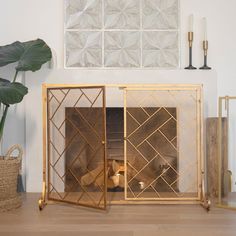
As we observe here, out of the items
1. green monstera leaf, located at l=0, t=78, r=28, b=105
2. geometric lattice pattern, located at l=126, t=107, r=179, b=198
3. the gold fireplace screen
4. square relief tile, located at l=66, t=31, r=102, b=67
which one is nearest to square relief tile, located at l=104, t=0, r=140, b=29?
square relief tile, located at l=66, t=31, r=102, b=67

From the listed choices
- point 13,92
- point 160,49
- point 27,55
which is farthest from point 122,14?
point 13,92

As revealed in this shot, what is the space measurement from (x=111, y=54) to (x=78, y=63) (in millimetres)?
276

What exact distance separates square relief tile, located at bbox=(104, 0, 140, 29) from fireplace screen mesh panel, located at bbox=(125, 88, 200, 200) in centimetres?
60

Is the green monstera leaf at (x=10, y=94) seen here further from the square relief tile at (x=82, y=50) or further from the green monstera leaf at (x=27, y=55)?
the square relief tile at (x=82, y=50)

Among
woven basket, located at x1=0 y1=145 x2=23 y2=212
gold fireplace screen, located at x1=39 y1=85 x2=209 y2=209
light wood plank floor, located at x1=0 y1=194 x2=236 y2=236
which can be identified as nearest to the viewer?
light wood plank floor, located at x1=0 y1=194 x2=236 y2=236

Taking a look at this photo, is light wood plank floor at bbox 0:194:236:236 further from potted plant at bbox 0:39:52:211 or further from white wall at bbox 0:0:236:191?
white wall at bbox 0:0:236:191

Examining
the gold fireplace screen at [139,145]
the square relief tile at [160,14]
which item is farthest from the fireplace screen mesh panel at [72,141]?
the square relief tile at [160,14]

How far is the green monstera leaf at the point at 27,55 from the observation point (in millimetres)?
2582

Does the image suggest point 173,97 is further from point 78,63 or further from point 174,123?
point 78,63

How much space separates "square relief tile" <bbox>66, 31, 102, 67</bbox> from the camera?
2.97 metres

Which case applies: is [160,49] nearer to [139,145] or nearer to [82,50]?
[82,50]

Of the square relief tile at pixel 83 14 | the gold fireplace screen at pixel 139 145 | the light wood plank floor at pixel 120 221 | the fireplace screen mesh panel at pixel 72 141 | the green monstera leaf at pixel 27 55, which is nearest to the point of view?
the light wood plank floor at pixel 120 221

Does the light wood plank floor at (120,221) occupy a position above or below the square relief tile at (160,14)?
below

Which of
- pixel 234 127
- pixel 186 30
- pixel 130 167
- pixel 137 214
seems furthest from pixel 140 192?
pixel 186 30
